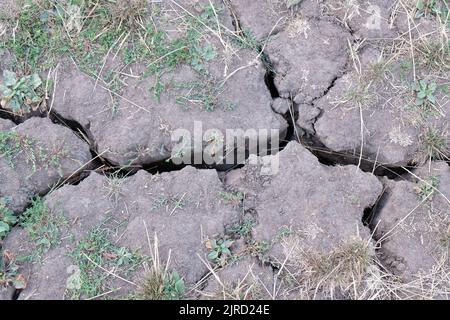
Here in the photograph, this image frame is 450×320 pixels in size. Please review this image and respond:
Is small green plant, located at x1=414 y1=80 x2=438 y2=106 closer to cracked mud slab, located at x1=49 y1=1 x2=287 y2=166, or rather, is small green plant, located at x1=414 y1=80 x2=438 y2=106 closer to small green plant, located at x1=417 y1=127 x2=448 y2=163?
small green plant, located at x1=417 y1=127 x2=448 y2=163

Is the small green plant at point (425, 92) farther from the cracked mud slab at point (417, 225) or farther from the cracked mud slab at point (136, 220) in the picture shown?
the cracked mud slab at point (136, 220)

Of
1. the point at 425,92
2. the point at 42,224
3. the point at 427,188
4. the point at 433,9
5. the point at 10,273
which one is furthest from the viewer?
the point at 433,9

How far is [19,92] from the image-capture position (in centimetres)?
278

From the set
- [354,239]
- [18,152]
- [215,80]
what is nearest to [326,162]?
[354,239]

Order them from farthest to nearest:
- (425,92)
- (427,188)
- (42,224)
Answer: (425,92) < (427,188) < (42,224)

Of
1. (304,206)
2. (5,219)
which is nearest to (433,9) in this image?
(304,206)

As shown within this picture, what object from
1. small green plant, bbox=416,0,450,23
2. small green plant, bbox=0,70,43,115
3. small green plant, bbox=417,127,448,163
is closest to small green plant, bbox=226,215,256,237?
small green plant, bbox=417,127,448,163

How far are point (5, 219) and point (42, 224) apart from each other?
17 cm

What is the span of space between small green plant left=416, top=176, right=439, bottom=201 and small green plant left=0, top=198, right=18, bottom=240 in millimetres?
1982

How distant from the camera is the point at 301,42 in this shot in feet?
9.64

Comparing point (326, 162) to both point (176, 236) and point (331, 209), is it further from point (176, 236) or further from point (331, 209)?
point (176, 236)

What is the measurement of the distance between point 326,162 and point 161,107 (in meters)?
0.92

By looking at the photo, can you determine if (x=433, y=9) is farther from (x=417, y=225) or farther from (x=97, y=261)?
(x=97, y=261)

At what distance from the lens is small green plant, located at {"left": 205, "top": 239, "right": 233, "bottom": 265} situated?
258 cm
